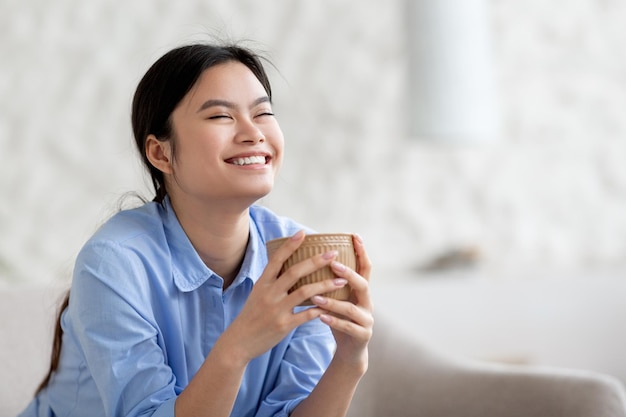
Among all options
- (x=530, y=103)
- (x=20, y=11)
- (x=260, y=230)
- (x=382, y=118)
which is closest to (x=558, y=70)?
(x=530, y=103)

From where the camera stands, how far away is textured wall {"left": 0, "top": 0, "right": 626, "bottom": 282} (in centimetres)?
292

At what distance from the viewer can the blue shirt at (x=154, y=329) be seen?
129 cm

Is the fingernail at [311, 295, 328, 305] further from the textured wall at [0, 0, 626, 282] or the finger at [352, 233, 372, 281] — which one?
the textured wall at [0, 0, 626, 282]

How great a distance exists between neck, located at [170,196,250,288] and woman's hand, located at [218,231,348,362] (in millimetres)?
230

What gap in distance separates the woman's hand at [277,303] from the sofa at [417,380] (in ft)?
2.16

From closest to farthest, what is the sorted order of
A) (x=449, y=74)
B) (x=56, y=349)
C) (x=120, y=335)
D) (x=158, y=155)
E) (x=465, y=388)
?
(x=120, y=335), (x=158, y=155), (x=56, y=349), (x=465, y=388), (x=449, y=74)

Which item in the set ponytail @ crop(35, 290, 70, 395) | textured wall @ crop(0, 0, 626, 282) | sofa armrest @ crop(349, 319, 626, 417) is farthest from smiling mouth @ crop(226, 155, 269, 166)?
textured wall @ crop(0, 0, 626, 282)

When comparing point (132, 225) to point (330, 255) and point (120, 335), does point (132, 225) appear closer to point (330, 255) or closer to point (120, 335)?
point (120, 335)

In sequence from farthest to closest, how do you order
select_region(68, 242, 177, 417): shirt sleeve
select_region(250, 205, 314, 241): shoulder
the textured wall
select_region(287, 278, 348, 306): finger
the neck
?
the textured wall < select_region(250, 205, 314, 241): shoulder < the neck < select_region(68, 242, 177, 417): shirt sleeve < select_region(287, 278, 348, 306): finger

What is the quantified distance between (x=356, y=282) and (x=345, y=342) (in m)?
0.16

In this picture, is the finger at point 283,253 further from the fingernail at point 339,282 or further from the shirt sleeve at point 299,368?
the shirt sleeve at point 299,368

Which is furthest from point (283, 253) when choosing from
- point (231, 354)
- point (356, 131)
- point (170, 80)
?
point (356, 131)

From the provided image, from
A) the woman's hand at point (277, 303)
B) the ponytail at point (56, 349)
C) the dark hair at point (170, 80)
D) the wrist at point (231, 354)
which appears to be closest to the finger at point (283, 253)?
the woman's hand at point (277, 303)

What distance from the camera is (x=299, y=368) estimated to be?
1500mm
